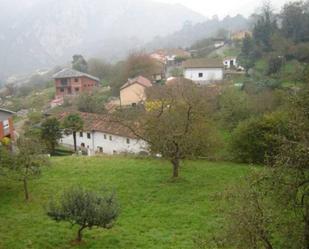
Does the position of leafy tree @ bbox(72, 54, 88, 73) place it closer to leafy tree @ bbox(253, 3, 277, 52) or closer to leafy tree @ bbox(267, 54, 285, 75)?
leafy tree @ bbox(253, 3, 277, 52)

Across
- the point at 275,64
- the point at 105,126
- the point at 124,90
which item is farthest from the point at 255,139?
the point at 124,90

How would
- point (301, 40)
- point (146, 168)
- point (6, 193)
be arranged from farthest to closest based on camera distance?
point (301, 40) < point (146, 168) < point (6, 193)

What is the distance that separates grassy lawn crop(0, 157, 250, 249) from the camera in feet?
58.9

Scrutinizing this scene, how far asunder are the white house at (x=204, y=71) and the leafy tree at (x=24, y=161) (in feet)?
163

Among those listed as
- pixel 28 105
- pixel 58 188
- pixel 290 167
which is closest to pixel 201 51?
pixel 28 105

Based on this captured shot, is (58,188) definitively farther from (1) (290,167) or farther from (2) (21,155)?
(1) (290,167)

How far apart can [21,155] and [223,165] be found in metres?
13.6

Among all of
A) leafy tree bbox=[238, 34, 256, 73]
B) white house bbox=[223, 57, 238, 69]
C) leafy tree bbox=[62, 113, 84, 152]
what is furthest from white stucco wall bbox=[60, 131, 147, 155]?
white house bbox=[223, 57, 238, 69]

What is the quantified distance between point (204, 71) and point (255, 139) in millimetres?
43041

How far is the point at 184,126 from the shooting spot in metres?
24.9

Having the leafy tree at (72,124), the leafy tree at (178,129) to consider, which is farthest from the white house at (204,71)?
the leafy tree at (178,129)

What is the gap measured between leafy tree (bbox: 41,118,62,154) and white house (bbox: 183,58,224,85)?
119ft

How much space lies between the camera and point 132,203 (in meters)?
22.1

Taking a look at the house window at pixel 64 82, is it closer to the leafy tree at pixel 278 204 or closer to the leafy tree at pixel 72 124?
the leafy tree at pixel 72 124
